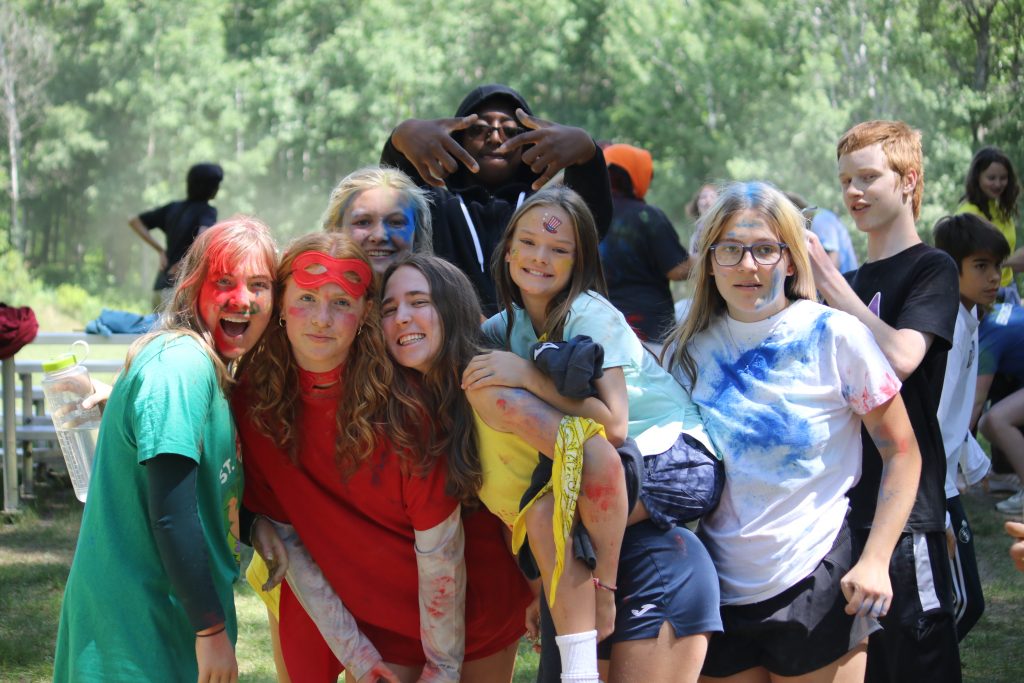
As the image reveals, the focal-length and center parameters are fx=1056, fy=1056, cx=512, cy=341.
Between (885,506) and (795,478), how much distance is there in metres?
0.23

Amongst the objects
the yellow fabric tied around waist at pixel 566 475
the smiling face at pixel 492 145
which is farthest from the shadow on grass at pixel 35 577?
the yellow fabric tied around waist at pixel 566 475

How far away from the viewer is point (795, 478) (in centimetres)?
233

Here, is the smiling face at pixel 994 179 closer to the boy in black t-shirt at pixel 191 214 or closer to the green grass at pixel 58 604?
the green grass at pixel 58 604

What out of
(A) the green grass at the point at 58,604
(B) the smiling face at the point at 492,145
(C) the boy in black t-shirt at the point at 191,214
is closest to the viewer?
(B) the smiling face at the point at 492,145

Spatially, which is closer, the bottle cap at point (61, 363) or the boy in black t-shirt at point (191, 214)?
the bottle cap at point (61, 363)

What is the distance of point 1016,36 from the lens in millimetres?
14961

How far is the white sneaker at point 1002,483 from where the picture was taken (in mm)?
6848

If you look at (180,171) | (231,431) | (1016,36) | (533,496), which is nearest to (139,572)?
(231,431)

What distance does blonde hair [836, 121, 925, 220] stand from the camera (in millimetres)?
2781

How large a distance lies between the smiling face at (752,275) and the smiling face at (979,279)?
2880 millimetres

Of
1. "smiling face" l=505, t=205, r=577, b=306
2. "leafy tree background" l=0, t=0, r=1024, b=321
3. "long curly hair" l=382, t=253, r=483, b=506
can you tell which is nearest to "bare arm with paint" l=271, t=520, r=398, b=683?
"long curly hair" l=382, t=253, r=483, b=506

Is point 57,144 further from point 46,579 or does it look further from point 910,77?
point 46,579

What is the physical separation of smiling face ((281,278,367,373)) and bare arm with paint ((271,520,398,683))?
1.52 feet

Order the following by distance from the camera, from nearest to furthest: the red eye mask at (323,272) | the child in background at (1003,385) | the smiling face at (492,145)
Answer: the red eye mask at (323,272)
the smiling face at (492,145)
the child in background at (1003,385)
